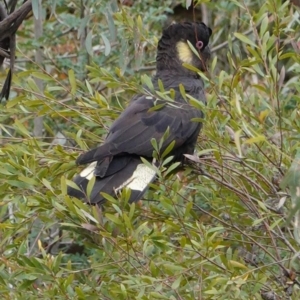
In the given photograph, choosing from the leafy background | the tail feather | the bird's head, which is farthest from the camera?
the bird's head

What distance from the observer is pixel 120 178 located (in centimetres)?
287

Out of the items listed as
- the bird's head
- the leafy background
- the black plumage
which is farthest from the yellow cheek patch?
the leafy background

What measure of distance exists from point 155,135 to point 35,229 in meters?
1.06

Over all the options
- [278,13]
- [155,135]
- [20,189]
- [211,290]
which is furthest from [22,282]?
[278,13]

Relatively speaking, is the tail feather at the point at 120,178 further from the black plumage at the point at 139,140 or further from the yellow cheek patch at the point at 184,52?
the yellow cheek patch at the point at 184,52

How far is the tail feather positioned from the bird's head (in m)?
0.78

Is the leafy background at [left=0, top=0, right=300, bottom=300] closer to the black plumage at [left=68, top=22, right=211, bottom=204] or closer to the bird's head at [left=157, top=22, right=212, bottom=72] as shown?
the black plumage at [left=68, top=22, right=211, bottom=204]

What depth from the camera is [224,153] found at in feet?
8.34

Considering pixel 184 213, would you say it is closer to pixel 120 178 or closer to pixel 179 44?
pixel 120 178

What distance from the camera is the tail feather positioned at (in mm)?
2691

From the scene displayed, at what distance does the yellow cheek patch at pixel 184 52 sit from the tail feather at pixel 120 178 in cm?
84

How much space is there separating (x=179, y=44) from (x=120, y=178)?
1.03 m

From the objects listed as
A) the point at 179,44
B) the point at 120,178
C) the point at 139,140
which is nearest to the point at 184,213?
the point at 120,178

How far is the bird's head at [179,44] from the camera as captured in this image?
367cm
